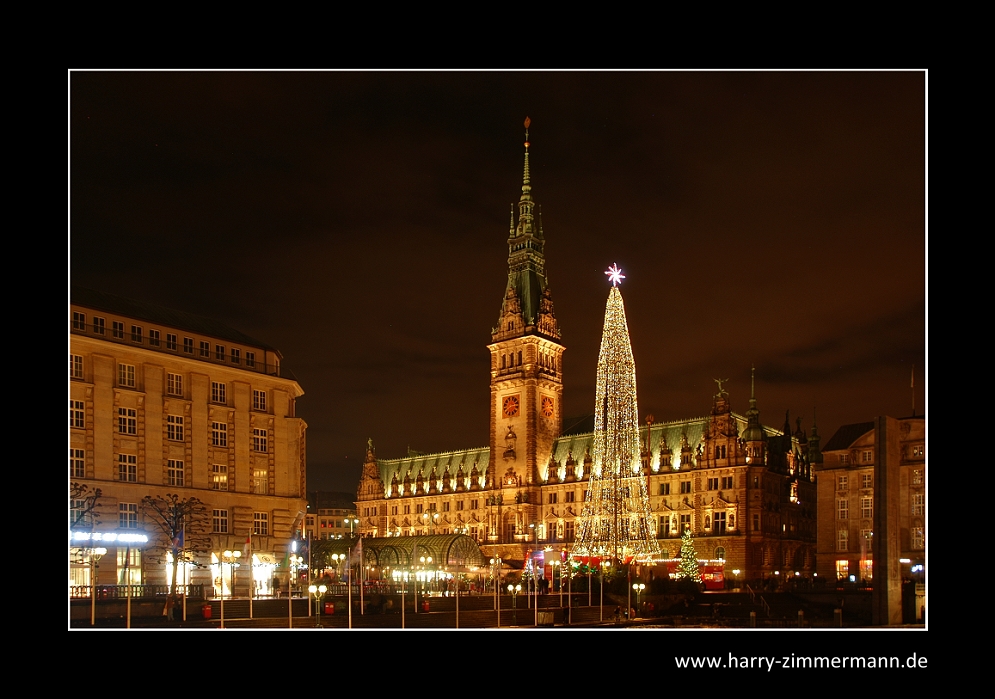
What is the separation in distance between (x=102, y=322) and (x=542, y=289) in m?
82.6

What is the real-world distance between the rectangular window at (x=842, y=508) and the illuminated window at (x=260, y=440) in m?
51.3

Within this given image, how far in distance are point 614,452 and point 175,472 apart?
1208 inches

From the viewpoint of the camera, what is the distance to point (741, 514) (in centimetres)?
11319

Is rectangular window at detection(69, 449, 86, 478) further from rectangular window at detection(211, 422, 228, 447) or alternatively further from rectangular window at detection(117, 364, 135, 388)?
rectangular window at detection(211, 422, 228, 447)

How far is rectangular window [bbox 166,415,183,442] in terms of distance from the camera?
69188mm

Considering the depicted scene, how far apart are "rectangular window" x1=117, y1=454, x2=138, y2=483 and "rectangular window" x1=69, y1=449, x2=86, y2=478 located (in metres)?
2.46

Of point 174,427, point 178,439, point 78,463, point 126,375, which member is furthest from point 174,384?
point 78,463

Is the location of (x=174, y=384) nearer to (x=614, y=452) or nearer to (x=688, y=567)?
(x=614, y=452)

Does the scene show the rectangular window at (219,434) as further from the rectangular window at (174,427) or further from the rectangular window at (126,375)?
the rectangular window at (126,375)

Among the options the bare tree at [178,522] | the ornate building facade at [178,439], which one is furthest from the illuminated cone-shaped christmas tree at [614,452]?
the bare tree at [178,522]

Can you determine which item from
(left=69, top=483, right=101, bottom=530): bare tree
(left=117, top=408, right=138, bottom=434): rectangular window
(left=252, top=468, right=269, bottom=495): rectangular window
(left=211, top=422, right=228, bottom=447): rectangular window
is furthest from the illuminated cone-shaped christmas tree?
A: (left=69, top=483, right=101, bottom=530): bare tree
